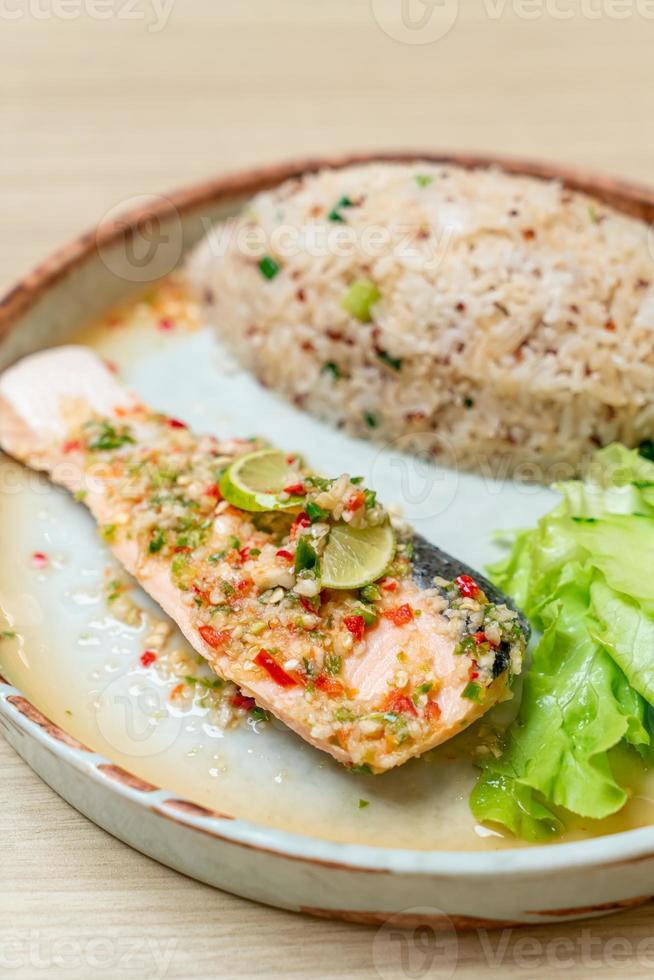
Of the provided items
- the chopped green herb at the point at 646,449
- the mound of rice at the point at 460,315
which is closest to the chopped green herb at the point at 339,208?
the mound of rice at the point at 460,315

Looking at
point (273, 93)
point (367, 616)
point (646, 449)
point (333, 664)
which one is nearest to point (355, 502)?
point (367, 616)

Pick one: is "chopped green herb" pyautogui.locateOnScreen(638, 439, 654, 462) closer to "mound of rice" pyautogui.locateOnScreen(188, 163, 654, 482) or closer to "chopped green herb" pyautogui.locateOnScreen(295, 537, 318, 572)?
"mound of rice" pyautogui.locateOnScreen(188, 163, 654, 482)

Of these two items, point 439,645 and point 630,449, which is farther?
point 630,449

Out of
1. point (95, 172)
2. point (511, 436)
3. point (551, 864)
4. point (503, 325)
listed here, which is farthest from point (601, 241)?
point (95, 172)

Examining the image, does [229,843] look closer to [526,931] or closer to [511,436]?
[526,931]

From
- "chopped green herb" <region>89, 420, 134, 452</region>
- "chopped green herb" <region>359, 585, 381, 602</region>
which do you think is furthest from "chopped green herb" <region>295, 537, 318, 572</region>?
"chopped green herb" <region>89, 420, 134, 452</region>
